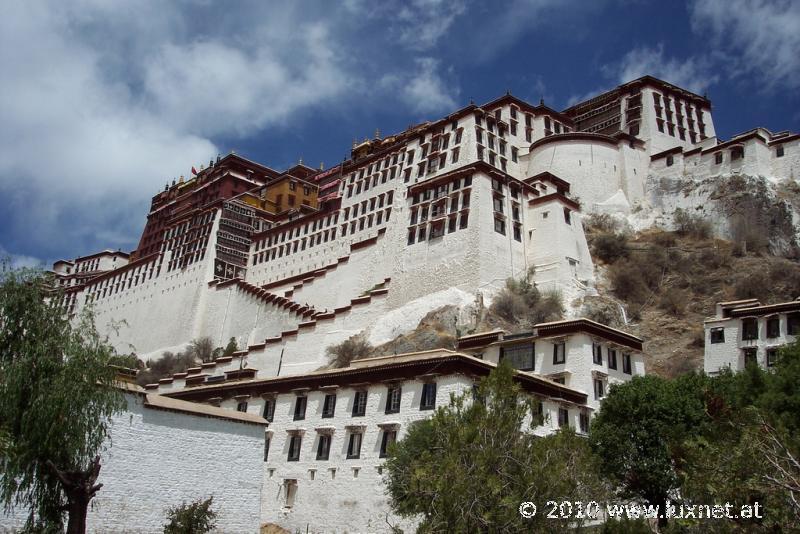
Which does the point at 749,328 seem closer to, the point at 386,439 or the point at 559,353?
the point at 559,353

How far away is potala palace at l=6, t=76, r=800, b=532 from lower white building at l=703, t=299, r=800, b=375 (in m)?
0.31

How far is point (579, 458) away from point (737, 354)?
70.4ft

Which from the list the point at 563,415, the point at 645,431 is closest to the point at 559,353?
the point at 563,415

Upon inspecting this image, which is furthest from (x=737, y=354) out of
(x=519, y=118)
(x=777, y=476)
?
(x=519, y=118)

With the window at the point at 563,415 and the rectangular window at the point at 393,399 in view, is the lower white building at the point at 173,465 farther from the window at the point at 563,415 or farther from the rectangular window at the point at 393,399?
the window at the point at 563,415

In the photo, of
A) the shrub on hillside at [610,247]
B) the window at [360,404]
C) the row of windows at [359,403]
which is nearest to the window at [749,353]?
the row of windows at [359,403]

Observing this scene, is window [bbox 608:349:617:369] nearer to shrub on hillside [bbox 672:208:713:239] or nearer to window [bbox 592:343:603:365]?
window [bbox 592:343:603:365]

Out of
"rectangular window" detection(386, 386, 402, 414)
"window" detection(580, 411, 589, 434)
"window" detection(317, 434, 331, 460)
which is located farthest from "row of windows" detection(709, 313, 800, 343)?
"window" detection(317, 434, 331, 460)

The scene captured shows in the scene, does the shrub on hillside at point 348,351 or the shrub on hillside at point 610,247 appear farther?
the shrub on hillside at point 610,247

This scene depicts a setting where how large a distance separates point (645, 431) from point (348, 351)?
848 inches

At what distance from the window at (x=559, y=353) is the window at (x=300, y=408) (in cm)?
1083

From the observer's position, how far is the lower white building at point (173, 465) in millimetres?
21156

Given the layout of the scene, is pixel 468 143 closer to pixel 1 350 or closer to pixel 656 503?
pixel 656 503

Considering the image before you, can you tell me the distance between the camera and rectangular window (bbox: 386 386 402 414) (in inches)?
1098
